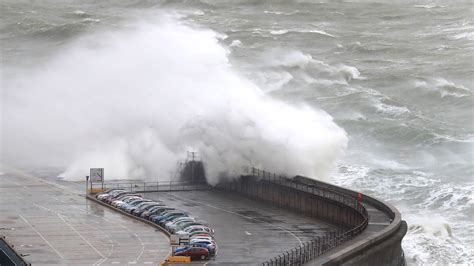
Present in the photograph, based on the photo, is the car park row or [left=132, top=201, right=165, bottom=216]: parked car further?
[left=132, top=201, right=165, bottom=216]: parked car

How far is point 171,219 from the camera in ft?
150

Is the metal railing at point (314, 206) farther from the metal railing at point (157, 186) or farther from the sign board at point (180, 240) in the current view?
the sign board at point (180, 240)

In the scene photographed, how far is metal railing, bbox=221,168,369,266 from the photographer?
38750 millimetres

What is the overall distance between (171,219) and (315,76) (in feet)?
193

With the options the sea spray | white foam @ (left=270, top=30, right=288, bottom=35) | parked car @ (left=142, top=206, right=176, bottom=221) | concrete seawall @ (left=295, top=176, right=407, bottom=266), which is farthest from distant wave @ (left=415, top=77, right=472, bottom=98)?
parked car @ (left=142, top=206, right=176, bottom=221)

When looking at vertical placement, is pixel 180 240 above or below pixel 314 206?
above

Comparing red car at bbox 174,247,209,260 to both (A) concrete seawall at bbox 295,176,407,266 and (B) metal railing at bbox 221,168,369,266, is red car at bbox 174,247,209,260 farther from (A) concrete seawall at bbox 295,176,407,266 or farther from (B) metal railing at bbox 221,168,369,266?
(A) concrete seawall at bbox 295,176,407,266

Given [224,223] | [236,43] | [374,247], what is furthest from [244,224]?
[236,43]

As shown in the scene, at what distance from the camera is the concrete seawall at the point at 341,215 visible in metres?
38.1

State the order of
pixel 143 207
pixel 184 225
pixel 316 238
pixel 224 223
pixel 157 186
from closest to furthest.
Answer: pixel 316 238
pixel 184 225
pixel 224 223
pixel 143 207
pixel 157 186

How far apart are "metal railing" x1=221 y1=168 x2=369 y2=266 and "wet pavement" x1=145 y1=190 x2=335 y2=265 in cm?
53

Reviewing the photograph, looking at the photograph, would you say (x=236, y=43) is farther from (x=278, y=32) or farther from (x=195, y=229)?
(x=195, y=229)

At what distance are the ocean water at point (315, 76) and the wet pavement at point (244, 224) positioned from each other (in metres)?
4.20

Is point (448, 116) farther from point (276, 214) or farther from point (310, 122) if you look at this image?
point (276, 214)
